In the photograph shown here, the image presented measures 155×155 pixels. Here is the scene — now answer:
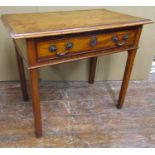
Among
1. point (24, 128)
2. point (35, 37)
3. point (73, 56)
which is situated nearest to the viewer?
point (35, 37)

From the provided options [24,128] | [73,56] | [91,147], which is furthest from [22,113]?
[73,56]

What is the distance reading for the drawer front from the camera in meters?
0.95

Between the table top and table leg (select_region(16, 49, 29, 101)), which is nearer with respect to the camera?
→ the table top

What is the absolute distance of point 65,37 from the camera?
968mm

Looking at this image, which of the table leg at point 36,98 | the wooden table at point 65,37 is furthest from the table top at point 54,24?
the table leg at point 36,98

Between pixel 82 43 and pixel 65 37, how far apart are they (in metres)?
0.11

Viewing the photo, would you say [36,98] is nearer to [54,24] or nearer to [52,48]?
[52,48]

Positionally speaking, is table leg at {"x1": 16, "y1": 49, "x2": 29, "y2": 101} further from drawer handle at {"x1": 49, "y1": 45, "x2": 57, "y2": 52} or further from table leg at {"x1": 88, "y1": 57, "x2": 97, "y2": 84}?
table leg at {"x1": 88, "y1": 57, "x2": 97, "y2": 84}

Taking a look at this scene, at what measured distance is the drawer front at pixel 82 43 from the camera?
0.95 metres

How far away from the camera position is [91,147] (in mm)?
1241

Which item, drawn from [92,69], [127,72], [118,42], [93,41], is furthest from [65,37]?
[92,69]

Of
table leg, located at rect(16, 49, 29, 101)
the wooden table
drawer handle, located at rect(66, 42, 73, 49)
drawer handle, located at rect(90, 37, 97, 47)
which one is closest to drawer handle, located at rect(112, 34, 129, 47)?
the wooden table

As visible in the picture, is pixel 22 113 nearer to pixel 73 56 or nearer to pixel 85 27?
pixel 73 56
